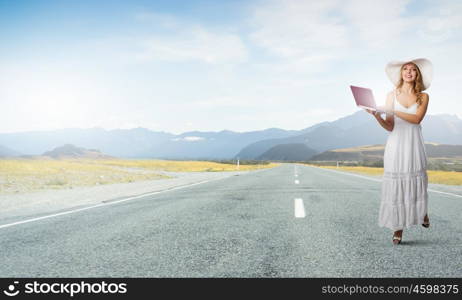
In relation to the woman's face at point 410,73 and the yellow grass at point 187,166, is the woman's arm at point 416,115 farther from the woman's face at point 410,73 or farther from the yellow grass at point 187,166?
the yellow grass at point 187,166

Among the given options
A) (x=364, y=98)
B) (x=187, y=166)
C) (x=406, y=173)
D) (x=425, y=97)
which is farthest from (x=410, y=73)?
(x=187, y=166)

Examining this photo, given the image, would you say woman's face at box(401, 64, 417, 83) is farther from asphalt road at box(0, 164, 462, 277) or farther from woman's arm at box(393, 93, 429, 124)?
asphalt road at box(0, 164, 462, 277)

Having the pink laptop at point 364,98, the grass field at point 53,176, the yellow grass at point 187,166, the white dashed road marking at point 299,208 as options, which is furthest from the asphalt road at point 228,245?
the yellow grass at point 187,166

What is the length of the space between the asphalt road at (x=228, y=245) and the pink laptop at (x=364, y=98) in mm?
1495

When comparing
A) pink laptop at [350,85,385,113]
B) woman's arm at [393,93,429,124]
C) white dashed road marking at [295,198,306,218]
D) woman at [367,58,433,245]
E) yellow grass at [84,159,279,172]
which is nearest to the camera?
pink laptop at [350,85,385,113]

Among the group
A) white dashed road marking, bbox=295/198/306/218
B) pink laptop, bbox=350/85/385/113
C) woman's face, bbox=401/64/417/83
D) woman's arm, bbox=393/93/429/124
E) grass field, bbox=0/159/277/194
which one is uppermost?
woman's face, bbox=401/64/417/83

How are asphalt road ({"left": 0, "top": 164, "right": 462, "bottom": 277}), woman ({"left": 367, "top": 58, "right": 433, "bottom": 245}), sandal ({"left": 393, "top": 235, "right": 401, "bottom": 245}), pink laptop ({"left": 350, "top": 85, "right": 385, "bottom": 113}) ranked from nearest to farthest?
1. asphalt road ({"left": 0, "top": 164, "right": 462, "bottom": 277})
2. pink laptop ({"left": 350, "top": 85, "right": 385, "bottom": 113})
3. woman ({"left": 367, "top": 58, "right": 433, "bottom": 245})
4. sandal ({"left": 393, "top": 235, "right": 401, "bottom": 245})

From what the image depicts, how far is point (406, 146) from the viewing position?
372 centimetres

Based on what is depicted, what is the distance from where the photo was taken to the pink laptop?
130 inches

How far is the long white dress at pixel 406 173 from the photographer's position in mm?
3693

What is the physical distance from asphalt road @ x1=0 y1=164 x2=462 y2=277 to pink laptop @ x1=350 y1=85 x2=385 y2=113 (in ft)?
4.90

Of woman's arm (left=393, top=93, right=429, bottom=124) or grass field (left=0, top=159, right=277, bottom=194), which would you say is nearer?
woman's arm (left=393, top=93, right=429, bottom=124)

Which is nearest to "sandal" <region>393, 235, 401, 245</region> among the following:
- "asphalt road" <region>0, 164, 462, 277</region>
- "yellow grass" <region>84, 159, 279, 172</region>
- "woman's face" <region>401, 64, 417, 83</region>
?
"asphalt road" <region>0, 164, 462, 277</region>

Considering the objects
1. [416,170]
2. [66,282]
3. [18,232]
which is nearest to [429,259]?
[416,170]
